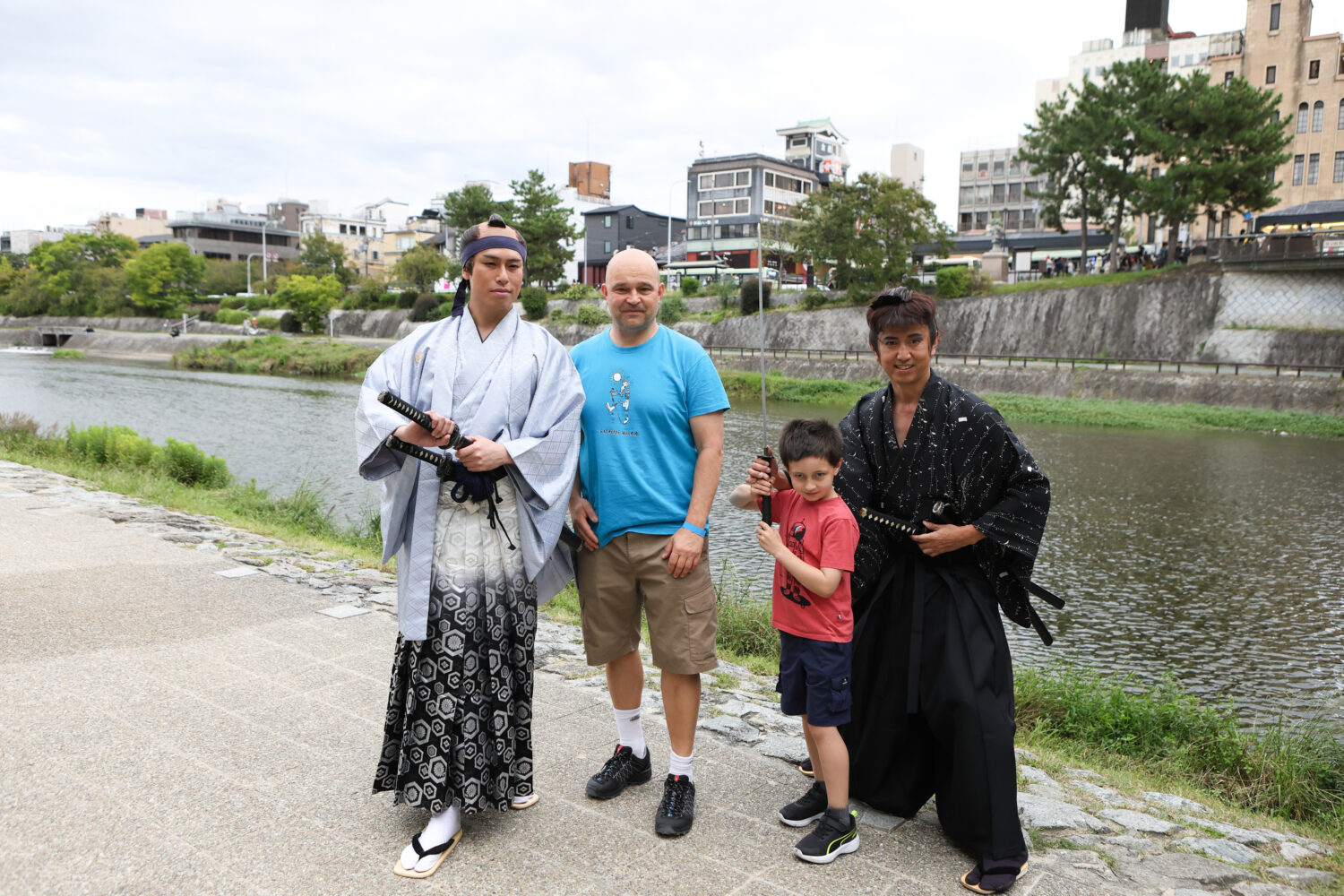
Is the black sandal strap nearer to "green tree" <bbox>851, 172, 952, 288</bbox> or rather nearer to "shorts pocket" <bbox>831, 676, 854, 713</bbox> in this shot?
"shorts pocket" <bbox>831, 676, 854, 713</bbox>

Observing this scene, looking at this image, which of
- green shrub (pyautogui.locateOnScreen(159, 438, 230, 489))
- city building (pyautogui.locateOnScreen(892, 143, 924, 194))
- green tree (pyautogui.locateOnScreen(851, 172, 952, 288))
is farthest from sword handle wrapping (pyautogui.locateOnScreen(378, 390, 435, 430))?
city building (pyautogui.locateOnScreen(892, 143, 924, 194))

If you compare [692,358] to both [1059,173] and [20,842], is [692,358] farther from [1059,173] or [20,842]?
[1059,173]

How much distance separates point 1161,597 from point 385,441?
955cm

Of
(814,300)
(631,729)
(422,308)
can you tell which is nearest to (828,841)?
(631,729)

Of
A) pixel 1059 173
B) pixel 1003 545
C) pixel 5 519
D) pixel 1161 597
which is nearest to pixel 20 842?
pixel 1003 545

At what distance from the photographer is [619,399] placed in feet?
10.6

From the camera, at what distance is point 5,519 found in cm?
803

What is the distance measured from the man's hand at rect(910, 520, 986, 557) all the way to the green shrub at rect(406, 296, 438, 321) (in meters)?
53.8

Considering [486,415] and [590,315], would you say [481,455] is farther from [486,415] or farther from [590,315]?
[590,315]

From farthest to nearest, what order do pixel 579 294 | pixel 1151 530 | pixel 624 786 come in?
pixel 579 294 < pixel 1151 530 < pixel 624 786

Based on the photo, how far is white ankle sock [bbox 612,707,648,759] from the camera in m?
3.48

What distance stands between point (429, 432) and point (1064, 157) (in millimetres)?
42852

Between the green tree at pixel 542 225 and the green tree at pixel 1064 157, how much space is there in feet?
85.0

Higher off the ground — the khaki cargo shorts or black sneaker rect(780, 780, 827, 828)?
the khaki cargo shorts
